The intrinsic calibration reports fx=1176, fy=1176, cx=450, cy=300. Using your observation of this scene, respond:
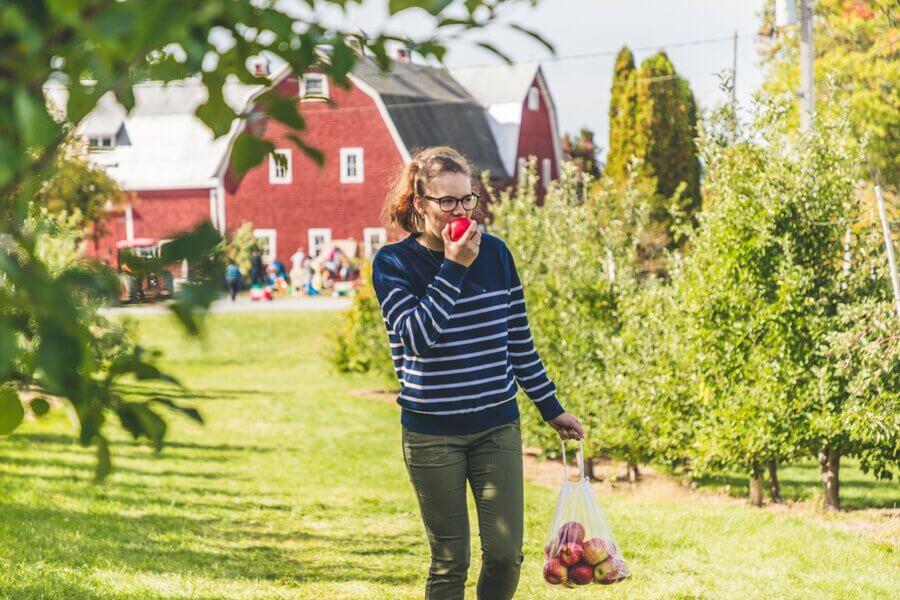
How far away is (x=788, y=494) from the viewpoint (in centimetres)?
902

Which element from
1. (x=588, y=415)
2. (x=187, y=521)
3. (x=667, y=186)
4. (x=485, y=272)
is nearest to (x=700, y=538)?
(x=588, y=415)

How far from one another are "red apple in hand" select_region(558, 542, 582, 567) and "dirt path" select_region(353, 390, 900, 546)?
10.7ft

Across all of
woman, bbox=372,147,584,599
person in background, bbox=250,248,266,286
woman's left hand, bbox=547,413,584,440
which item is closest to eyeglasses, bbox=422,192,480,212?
woman, bbox=372,147,584,599

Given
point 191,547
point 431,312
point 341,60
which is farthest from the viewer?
point 191,547

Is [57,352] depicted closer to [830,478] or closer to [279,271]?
[830,478]

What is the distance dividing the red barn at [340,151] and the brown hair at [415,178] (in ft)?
103

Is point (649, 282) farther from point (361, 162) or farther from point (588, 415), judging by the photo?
point (361, 162)

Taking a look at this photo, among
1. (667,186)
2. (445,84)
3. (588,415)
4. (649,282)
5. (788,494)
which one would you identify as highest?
(445,84)

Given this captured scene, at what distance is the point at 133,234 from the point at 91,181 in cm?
1596

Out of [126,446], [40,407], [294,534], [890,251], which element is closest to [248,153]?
[40,407]

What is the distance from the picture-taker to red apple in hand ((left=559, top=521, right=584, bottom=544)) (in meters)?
4.32

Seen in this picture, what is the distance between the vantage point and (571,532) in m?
4.33

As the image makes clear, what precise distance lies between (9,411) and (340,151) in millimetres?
37274

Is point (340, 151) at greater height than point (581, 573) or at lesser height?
greater
